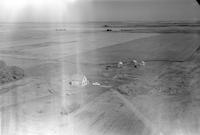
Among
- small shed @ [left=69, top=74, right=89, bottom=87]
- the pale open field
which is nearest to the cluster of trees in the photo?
the pale open field

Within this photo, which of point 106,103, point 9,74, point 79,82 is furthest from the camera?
point 9,74

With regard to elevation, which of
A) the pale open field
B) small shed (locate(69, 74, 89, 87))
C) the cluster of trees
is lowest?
the pale open field

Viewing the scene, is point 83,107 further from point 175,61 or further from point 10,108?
point 175,61

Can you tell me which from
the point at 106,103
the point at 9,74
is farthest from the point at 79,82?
the point at 9,74

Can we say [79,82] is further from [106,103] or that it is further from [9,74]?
[9,74]

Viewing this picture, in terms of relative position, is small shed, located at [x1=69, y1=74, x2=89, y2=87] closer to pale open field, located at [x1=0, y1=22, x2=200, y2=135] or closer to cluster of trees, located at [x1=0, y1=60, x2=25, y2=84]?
pale open field, located at [x1=0, y1=22, x2=200, y2=135]

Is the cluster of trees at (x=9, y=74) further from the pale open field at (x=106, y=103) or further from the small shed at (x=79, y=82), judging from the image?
the small shed at (x=79, y=82)

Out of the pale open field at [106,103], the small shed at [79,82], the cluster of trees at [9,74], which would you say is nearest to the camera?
the pale open field at [106,103]

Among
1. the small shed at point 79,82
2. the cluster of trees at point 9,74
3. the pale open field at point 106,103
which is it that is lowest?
the pale open field at point 106,103

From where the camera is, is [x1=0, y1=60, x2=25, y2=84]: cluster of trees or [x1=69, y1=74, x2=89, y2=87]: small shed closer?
[x1=69, y1=74, x2=89, y2=87]: small shed

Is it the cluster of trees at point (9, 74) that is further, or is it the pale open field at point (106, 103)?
the cluster of trees at point (9, 74)

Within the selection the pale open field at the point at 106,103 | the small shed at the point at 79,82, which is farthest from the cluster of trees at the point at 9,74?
the small shed at the point at 79,82
